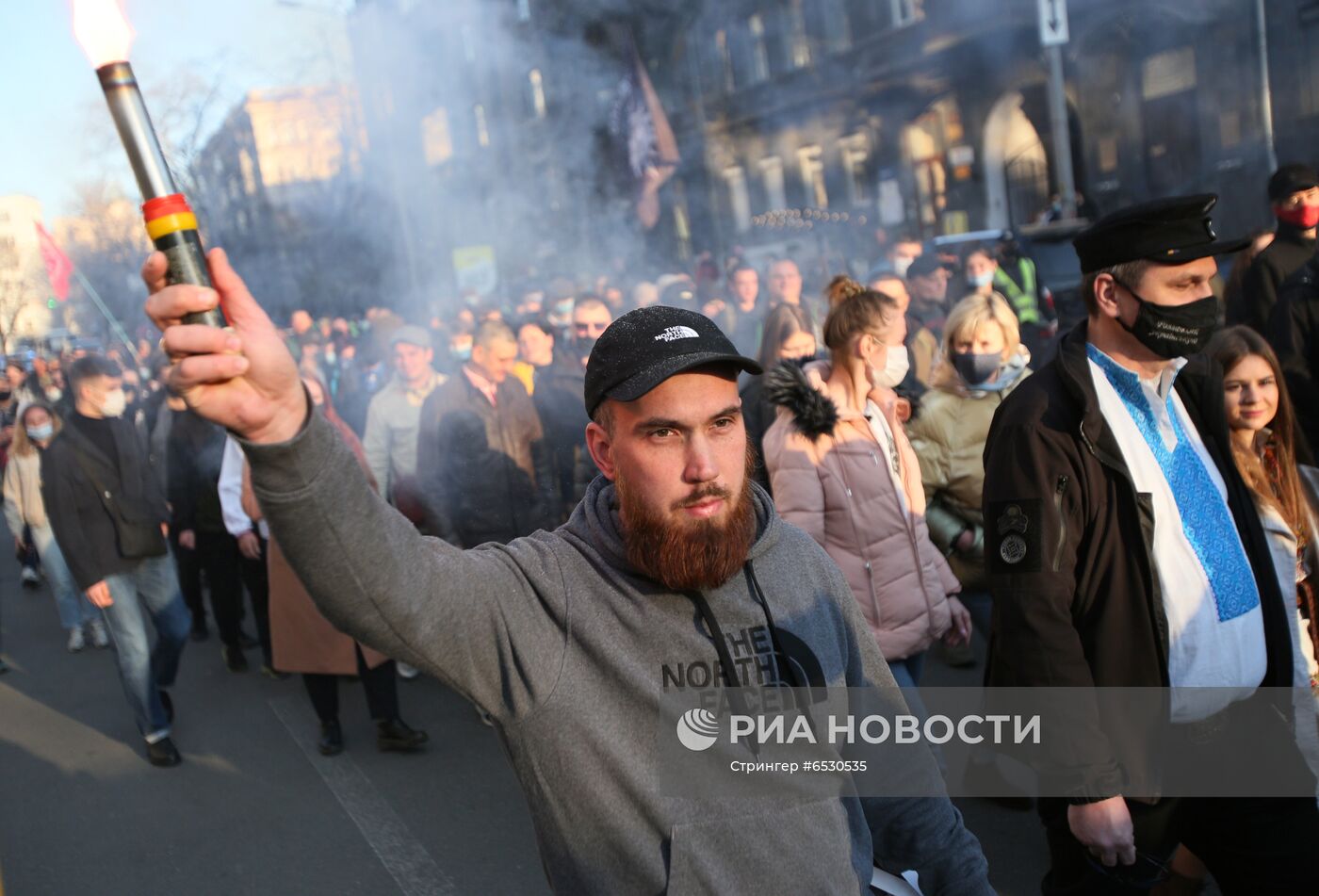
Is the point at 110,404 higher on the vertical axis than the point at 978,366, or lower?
higher

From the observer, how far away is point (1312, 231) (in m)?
5.50

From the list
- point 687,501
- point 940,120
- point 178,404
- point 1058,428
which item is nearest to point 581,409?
point 178,404

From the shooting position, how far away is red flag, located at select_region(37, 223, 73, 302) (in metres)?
10.2

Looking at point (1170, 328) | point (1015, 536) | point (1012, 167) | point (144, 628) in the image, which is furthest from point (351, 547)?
point (1012, 167)

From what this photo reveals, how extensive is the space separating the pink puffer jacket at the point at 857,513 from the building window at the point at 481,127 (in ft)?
42.6

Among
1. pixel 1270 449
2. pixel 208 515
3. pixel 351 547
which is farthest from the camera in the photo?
pixel 208 515

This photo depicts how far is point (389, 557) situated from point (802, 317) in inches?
182

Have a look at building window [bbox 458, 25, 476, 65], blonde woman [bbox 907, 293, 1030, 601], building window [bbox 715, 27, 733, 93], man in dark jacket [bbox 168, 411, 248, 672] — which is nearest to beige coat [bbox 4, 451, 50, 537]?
man in dark jacket [bbox 168, 411, 248, 672]

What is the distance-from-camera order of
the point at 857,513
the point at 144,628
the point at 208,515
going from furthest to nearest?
the point at 208,515
the point at 144,628
the point at 857,513

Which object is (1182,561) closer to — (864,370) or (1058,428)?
(1058,428)

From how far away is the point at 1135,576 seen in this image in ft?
7.23

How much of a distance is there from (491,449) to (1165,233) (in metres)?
3.61

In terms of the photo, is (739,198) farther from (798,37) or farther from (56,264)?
(56,264)

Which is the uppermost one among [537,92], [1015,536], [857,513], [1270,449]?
[537,92]
